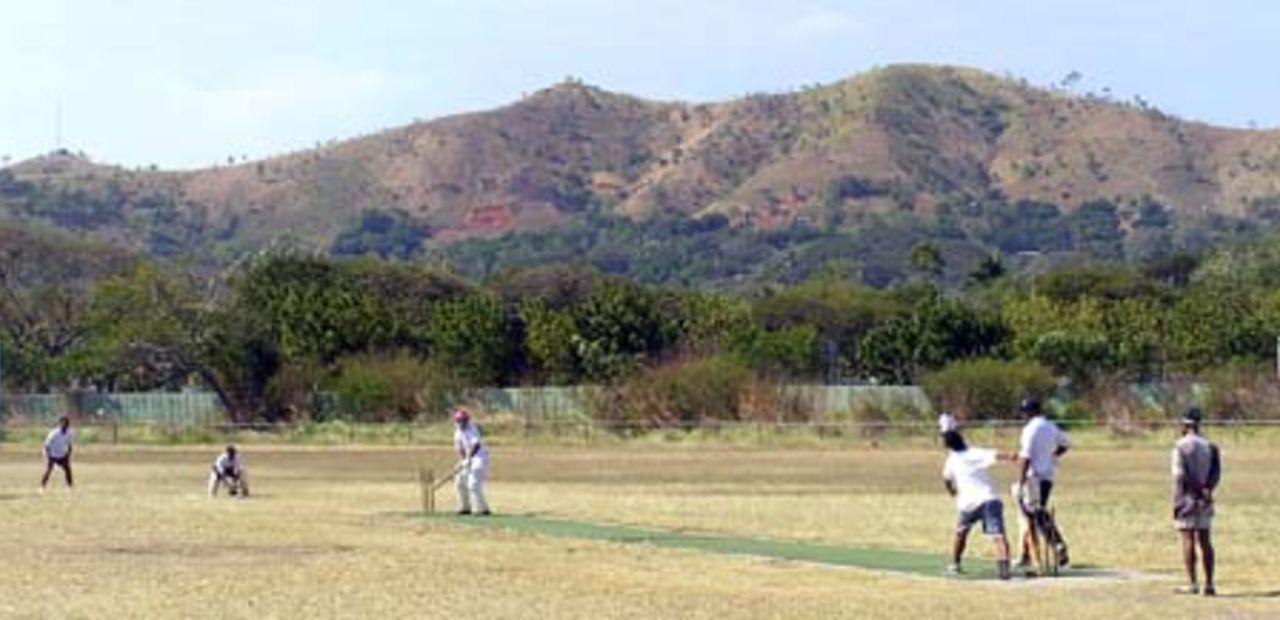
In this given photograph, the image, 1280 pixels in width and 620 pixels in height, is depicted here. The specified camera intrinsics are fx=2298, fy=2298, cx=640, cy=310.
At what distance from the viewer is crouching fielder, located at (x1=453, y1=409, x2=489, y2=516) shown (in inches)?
1403

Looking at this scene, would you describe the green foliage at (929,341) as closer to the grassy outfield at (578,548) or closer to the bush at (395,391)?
the bush at (395,391)

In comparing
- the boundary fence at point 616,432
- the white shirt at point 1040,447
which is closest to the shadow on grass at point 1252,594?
the white shirt at point 1040,447

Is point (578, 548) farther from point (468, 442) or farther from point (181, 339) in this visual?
point (181, 339)

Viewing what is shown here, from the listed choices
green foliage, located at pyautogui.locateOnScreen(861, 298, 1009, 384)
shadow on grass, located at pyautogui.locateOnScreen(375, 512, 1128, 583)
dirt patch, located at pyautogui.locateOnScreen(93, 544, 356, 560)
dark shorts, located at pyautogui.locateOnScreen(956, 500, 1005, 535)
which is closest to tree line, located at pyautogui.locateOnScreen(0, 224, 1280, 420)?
green foliage, located at pyautogui.locateOnScreen(861, 298, 1009, 384)

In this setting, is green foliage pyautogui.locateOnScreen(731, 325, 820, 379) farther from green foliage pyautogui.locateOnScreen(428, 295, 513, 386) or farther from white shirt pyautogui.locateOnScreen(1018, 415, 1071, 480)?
white shirt pyautogui.locateOnScreen(1018, 415, 1071, 480)

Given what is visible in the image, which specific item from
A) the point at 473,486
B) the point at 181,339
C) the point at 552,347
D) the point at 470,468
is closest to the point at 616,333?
the point at 552,347

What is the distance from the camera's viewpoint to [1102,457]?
59.7 metres

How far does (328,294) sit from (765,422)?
32337mm

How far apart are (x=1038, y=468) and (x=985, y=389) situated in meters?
59.5

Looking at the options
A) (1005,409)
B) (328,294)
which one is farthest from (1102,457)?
(328,294)

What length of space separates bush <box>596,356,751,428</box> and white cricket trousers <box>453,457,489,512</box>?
4658cm

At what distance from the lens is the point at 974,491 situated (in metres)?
23.2

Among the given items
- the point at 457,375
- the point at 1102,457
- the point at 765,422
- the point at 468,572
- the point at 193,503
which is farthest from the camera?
the point at 457,375

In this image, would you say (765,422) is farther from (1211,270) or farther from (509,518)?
(1211,270)
